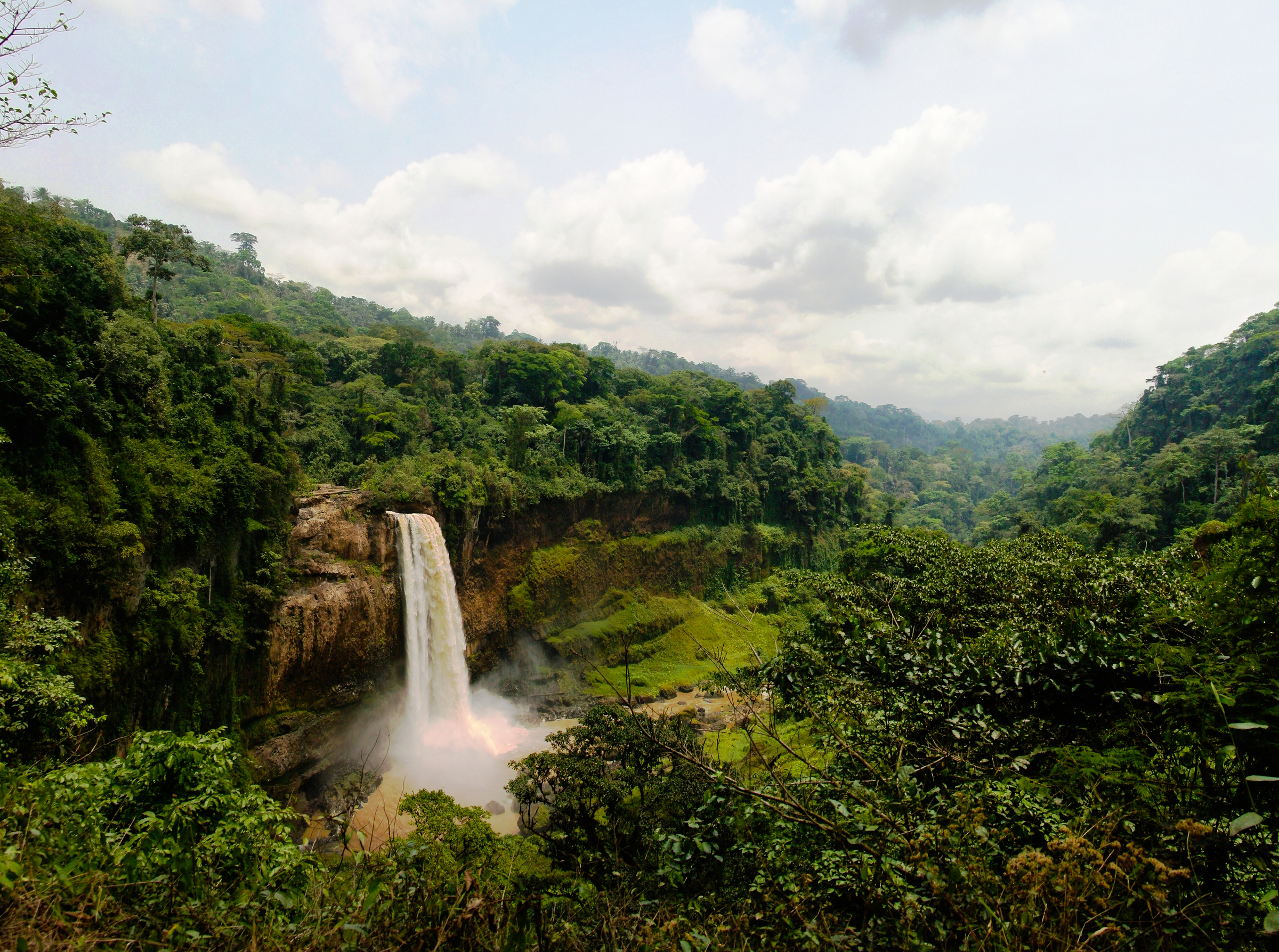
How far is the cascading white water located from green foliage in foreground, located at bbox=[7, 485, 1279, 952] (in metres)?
13.7

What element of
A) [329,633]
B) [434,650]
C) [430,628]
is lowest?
[434,650]

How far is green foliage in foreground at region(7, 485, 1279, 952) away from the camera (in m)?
2.21

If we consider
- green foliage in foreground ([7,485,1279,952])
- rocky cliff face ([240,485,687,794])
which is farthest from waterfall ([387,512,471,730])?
green foliage in foreground ([7,485,1279,952])

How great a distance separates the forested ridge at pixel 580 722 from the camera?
237 centimetres

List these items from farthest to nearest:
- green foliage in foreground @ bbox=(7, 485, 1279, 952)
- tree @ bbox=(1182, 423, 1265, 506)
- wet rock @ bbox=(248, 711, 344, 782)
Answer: tree @ bbox=(1182, 423, 1265, 506)
wet rock @ bbox=(248, 711, 344, 782)
green foliage in foreground @ bbox=(7, 485, 1279, 952)

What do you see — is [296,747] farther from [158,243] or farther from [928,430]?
[928,430]

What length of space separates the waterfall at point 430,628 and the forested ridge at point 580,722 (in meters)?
1.57

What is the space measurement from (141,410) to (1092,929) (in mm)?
15709

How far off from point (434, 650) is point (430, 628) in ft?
2.66

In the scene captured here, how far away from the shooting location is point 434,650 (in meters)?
18.9

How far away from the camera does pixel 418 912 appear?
2.48 metres

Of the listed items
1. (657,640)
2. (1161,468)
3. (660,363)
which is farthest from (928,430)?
(657,640)

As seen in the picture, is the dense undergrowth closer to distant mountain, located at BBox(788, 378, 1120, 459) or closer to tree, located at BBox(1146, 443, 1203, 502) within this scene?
tree, located at BBox(1146, 443, 1203, 502)

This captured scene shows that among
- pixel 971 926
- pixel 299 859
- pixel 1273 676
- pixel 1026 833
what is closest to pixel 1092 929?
pixel 971 926
